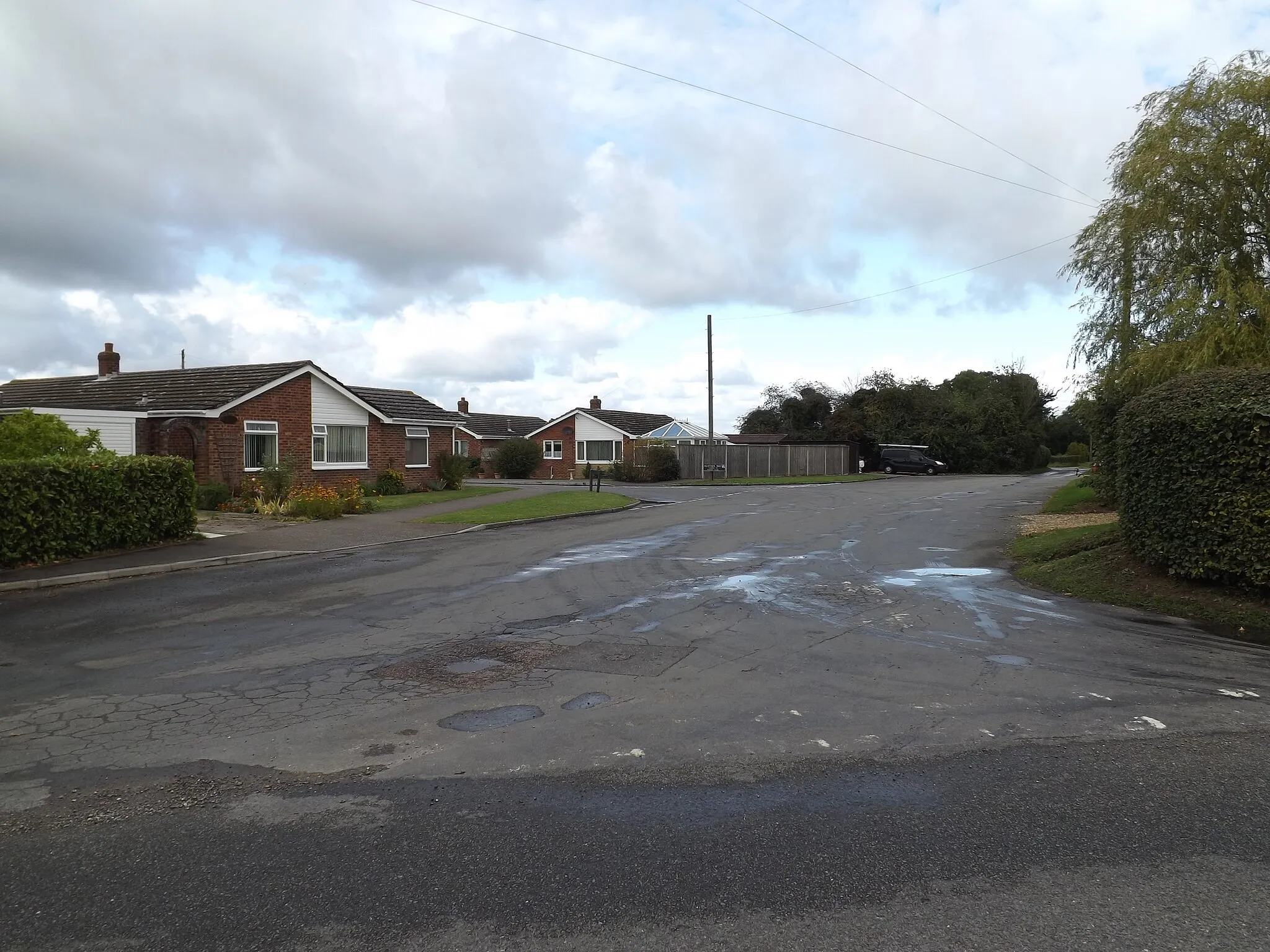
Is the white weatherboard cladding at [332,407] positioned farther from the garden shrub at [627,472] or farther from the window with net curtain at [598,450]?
the window with net curtain at [598,450]

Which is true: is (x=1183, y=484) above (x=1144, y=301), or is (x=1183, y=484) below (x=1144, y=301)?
below

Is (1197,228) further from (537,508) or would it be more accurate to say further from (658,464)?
(658,464)

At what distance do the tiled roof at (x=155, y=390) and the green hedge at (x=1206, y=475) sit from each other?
24.1m

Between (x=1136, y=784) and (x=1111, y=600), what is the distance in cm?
707

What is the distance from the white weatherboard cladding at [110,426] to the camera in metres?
23.5

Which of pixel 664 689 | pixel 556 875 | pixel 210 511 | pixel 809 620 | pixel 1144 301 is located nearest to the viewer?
pixel 556 875

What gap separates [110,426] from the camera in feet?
81.0

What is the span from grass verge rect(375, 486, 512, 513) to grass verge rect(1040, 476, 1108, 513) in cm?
1866

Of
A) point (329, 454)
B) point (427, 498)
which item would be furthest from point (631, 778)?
point (329, 454)

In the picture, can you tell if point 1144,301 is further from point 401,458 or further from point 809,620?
point 401,458

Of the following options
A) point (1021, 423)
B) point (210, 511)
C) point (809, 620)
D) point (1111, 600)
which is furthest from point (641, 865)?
point (1021, 423)

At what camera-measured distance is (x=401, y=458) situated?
1264 inches

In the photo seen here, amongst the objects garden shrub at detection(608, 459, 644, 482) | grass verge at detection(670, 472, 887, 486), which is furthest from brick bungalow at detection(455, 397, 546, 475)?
grass verge at detection(670, 472, 887, 486)

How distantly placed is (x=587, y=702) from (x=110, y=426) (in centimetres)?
2335
